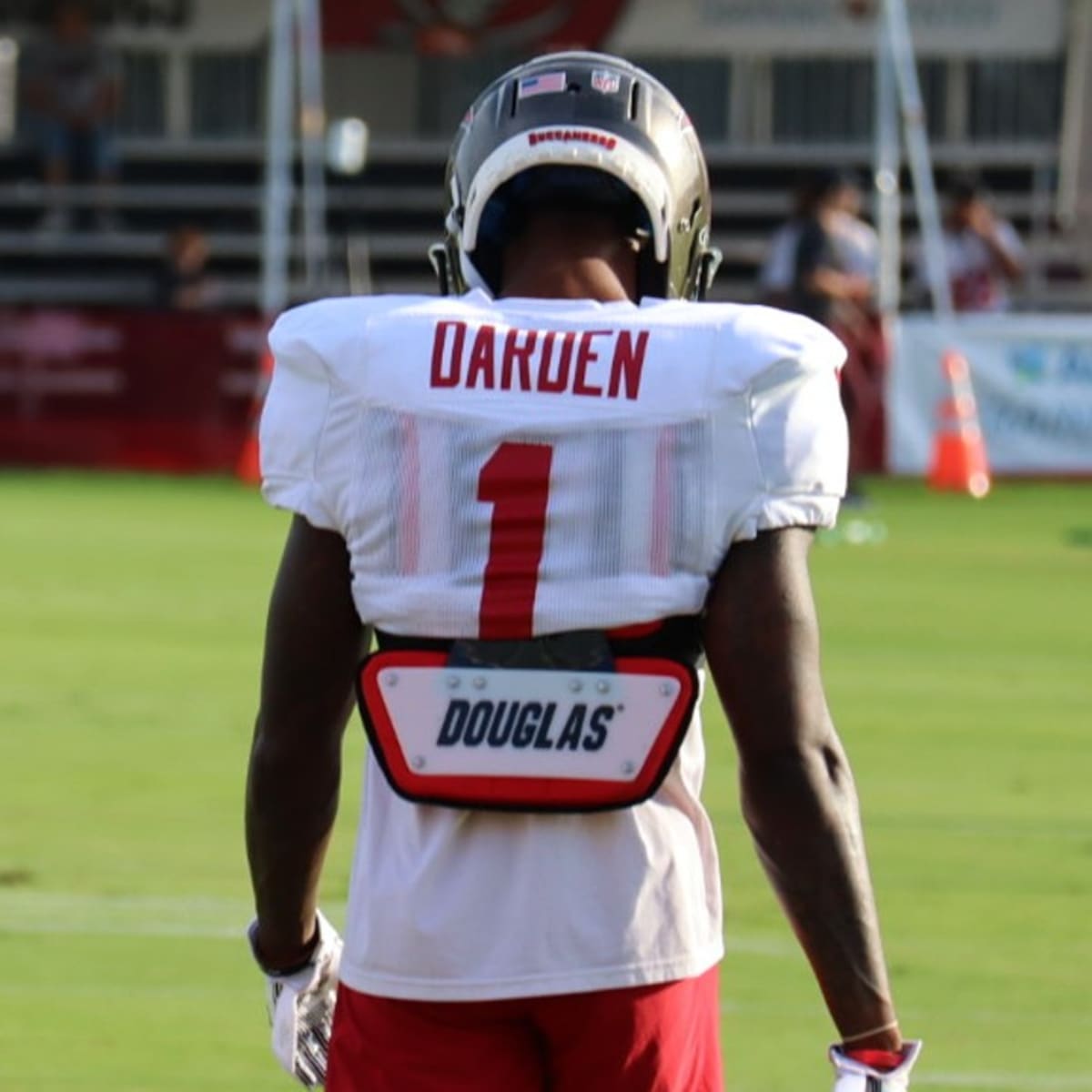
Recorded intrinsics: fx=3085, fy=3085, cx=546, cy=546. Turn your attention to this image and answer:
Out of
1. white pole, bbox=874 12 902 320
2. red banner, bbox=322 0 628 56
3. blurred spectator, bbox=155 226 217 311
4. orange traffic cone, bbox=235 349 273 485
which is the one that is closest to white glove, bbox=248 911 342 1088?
white pole, bbox=874 12 902 320

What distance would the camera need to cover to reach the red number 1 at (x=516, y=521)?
9.92ft

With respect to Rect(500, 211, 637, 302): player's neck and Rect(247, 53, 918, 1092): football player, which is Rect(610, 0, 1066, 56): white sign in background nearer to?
Rect(500, 211, 637, 302): player's neck

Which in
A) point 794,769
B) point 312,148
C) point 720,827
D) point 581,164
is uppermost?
point 581,164

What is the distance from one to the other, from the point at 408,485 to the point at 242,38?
30959mm

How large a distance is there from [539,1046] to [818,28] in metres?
29.8

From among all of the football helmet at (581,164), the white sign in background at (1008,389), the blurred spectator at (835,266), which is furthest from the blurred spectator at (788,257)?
the football helmet at (581,164)

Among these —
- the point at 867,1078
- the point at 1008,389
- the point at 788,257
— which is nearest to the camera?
the point at 867,1078

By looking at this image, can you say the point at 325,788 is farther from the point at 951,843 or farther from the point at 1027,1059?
the point at 951,843

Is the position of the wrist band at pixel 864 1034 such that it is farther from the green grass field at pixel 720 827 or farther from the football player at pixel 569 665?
the green grass field at pixel 720 827

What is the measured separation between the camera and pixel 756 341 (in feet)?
10.00

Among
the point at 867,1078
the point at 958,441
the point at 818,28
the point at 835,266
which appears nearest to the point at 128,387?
the point at 958,441

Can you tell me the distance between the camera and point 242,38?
109 feet

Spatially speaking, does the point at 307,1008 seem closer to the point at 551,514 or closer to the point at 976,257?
the point at 551,514

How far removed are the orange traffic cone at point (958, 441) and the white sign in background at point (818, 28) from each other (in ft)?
28.7
